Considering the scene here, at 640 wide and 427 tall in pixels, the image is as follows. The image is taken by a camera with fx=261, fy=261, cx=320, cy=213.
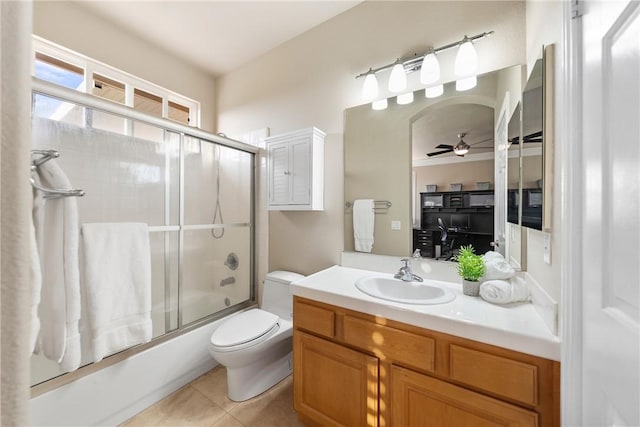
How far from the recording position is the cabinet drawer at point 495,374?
2.93ft

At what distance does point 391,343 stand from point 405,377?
0.14m

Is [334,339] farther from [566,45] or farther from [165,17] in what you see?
[165,17]

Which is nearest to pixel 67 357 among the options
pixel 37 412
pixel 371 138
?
pixel 37 412

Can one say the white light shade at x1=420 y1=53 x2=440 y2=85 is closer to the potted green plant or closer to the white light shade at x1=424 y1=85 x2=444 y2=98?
the white light shade at x1=424 y1=85 x2=444 y2=98

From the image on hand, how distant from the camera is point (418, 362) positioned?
1.10 metres

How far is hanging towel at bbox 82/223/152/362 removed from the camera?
1379mm

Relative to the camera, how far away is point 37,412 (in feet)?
4.11

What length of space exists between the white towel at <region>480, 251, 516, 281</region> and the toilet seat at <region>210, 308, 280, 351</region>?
1.31 m

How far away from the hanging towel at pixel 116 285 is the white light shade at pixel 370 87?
169 cm

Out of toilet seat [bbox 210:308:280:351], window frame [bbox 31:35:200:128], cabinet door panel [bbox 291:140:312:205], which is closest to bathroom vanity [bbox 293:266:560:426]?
toilet seat [bbox 210:308:280:351]

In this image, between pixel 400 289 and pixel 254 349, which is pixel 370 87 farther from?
pixel 254 349

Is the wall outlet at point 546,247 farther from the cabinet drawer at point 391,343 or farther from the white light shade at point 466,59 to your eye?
the white light shade at point 466,59

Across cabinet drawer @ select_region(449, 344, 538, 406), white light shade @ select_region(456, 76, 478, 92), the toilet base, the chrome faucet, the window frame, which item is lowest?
the toilet base

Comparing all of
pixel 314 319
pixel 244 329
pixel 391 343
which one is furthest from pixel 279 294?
pixel 391 343
